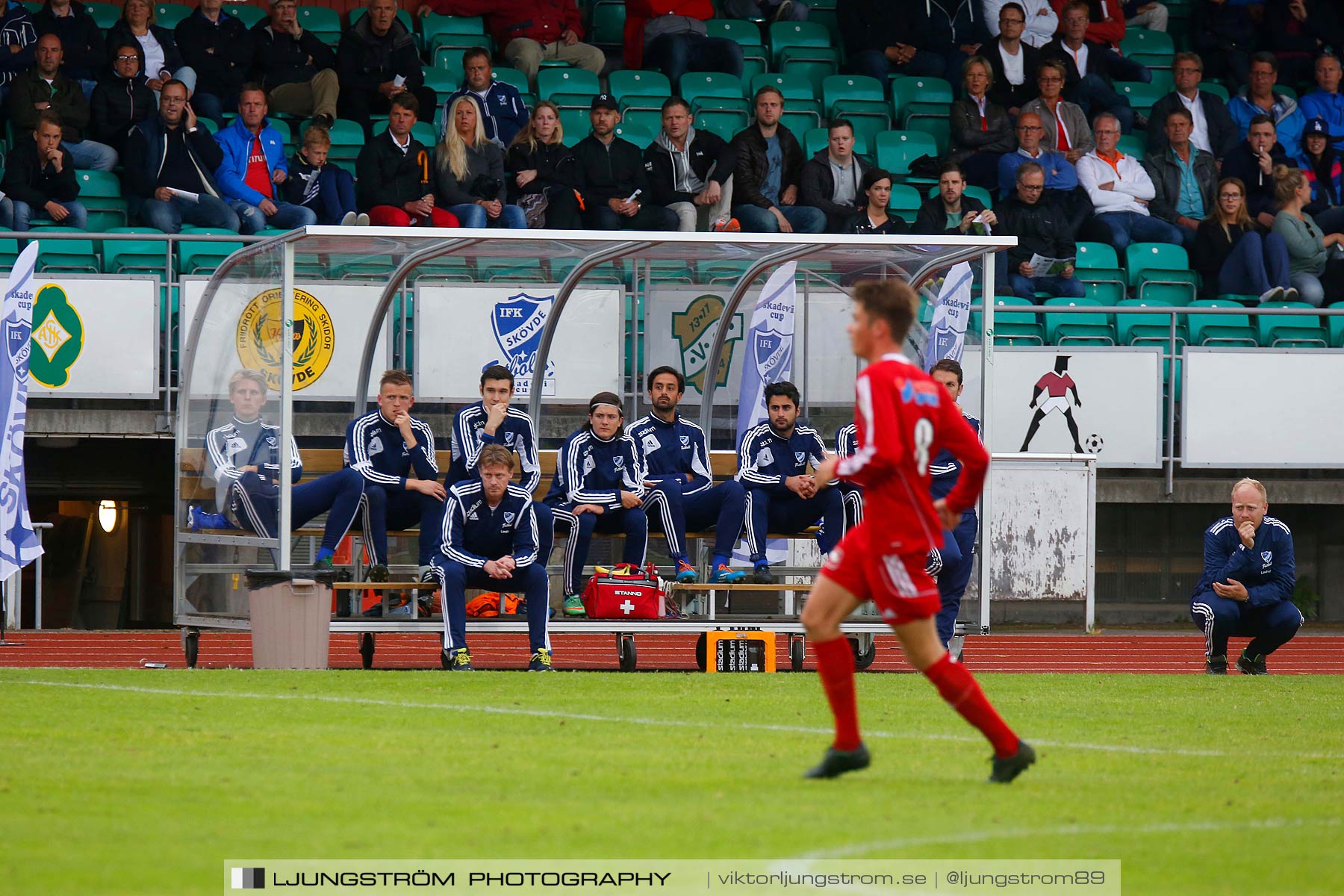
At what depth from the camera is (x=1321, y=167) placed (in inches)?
776

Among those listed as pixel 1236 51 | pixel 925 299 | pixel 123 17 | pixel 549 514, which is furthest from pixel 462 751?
pixel 1236 51

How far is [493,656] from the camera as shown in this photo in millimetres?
14070

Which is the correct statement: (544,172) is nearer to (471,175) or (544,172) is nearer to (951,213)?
(471,175)

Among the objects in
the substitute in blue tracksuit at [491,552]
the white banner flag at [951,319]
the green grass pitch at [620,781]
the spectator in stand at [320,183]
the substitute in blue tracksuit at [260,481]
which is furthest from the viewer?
the spectator in stand at [320,183]

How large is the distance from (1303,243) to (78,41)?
12408 millimetres

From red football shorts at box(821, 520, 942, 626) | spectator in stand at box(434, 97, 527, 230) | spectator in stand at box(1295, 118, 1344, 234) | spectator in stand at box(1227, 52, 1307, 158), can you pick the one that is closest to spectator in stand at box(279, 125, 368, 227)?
spectator in stand at box(434, 97, 527, 230)

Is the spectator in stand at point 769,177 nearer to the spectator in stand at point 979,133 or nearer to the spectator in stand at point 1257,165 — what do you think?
the spectator in stand at point 979,133

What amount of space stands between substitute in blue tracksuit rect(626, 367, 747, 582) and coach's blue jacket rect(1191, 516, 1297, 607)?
3219 millimetres

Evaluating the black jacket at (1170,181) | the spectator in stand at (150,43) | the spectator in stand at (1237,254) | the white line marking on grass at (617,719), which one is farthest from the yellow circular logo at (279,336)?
the black jacket at (1170,181)

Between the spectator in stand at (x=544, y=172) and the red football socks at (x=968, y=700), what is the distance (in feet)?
35.5

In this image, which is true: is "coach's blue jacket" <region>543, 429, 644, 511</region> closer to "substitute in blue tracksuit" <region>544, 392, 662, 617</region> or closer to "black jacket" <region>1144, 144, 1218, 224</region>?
"substitute in blue tracksuit" <region>544, 392, 662, 617</region>

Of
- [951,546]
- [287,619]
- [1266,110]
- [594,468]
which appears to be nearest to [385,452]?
[594,468]

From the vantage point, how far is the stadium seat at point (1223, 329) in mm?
16781

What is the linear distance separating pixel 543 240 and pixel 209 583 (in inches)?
131
